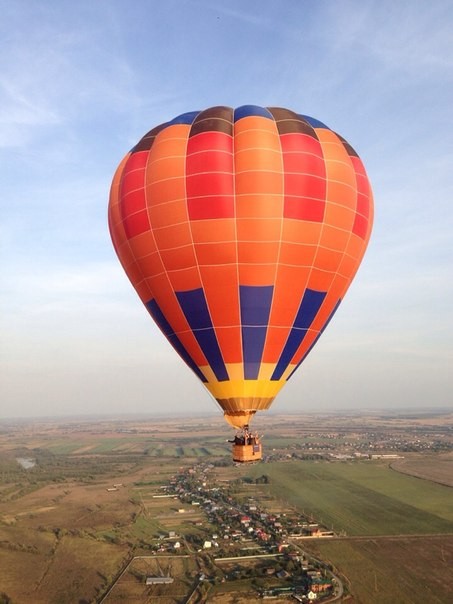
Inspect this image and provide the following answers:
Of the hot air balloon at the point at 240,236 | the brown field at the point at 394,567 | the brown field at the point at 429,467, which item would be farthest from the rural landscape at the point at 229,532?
the hot air balloon at the point at 240,236

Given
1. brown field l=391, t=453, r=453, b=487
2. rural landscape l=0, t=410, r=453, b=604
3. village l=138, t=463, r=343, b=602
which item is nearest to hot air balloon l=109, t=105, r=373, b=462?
rural landscape l=0, t=410, r=453, b=604

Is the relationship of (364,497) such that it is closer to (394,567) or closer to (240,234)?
(394,567)

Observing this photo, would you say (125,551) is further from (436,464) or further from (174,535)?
(436,464)

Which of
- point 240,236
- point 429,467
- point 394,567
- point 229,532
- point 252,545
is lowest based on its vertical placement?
point 394,567

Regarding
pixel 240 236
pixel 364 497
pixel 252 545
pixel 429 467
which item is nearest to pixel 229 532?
pixel 252 545

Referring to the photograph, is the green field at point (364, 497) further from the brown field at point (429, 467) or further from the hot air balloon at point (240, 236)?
the hot air balloon at point (240, 236)

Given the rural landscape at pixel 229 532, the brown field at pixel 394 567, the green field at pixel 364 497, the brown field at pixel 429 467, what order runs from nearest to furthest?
1. the brown field at pixel 394 567
2. the rural landscape at pixel 229 532
3. the green field at pixel 364 497
4. the brown field at pixel 429 467

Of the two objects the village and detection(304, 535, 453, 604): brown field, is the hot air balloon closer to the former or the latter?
the village
